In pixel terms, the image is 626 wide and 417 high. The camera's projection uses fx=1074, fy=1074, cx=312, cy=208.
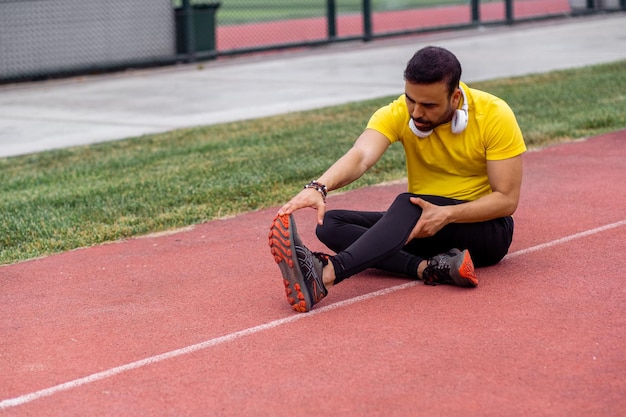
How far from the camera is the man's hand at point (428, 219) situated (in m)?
5.22

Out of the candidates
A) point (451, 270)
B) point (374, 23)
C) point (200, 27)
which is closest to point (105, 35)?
point (200, 27)

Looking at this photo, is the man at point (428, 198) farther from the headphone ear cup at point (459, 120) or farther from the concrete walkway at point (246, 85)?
the concrete walkway at point (246, 85)

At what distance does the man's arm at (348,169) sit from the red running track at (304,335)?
0.55 metres

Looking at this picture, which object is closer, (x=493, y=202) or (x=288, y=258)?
(x=288, y=258)

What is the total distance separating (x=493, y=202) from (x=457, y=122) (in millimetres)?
440

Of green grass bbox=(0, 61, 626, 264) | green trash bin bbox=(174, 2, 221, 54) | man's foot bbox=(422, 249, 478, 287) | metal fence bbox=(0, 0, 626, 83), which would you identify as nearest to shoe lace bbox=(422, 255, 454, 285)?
man's foot bbox=(422, 249, 478, 287)

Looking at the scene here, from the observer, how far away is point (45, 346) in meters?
4.80

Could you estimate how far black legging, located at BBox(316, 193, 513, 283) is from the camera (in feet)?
17.1

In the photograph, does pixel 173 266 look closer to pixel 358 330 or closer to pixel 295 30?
pixel 358 330

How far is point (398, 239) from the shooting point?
5203 millimetres

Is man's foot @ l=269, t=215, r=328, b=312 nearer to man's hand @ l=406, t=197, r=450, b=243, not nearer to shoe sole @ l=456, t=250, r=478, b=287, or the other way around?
man's hand @ l=406, t=197, r=450, b=243

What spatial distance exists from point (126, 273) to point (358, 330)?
1.78 m

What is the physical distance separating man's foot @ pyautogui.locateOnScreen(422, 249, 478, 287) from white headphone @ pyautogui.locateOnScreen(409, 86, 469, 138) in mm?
609

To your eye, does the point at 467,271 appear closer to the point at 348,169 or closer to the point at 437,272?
the point at 437,272
